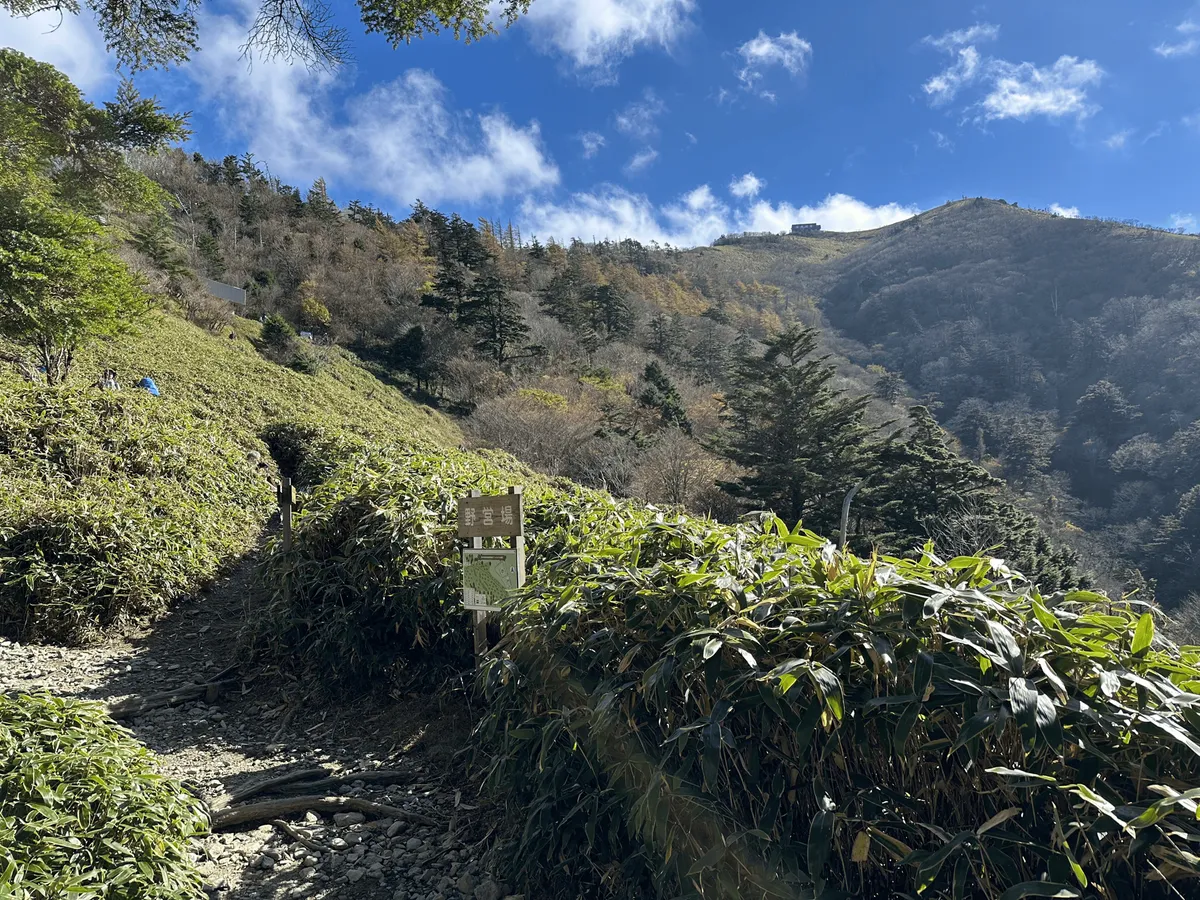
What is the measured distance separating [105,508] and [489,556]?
379cm

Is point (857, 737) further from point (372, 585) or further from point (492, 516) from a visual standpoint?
point (372, 585)

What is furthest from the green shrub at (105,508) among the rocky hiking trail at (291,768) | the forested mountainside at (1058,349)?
the forested mountainside at (1058,349)

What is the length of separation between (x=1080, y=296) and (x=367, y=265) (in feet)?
217

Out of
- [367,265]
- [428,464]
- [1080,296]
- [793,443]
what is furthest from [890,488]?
[1080,296]

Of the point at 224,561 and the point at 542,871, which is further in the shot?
the point at 224,561

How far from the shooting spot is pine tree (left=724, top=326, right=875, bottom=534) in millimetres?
18719

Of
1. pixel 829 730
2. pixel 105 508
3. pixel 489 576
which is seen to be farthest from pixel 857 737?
pixel 105 508

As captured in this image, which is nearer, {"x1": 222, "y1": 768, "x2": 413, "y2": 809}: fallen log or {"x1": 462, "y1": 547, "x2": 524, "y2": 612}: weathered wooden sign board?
{"x1": 222, "y1": 768, "x2": 413, "y2": 809}: fallen log

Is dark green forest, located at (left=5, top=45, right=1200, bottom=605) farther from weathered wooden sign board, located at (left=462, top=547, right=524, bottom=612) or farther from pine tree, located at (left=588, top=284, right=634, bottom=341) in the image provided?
weathered wooden sign board, located at (left=462, top=547, right=524, bottom=612)

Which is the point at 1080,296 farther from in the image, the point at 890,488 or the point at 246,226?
the point at 246,226

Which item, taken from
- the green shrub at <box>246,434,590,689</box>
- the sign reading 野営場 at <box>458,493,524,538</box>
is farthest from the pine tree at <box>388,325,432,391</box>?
the sign reading 野営場 at <box>458,493,524,538</box>

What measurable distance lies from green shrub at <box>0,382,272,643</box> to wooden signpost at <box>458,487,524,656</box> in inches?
129

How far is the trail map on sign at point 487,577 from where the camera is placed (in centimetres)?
300

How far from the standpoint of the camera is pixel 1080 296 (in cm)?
6056
